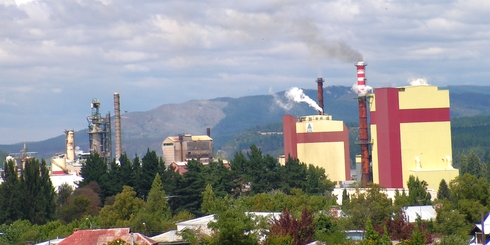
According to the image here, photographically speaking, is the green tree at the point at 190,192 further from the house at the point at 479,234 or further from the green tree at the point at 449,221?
the house at the point at 479,234

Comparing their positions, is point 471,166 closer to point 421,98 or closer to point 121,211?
point 421,98

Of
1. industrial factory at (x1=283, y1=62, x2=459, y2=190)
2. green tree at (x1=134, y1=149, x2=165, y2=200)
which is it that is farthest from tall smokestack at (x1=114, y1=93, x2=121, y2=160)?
industrial factory at (x1=283, y1=62, x2=459, y2=190)

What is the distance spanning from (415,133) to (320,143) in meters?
24.3

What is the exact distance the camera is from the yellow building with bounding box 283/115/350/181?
3880 inches

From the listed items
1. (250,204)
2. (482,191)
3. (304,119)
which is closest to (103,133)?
(304,119)

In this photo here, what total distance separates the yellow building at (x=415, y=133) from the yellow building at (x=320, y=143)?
74.6 ft

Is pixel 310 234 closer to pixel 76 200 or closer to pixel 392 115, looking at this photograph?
pixel 76 200

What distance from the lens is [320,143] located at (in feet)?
324

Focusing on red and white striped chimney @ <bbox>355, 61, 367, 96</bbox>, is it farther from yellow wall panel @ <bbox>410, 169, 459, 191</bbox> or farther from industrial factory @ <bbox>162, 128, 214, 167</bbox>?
industrial factory @ <bbox>162, 128, 214, 167</bbox>

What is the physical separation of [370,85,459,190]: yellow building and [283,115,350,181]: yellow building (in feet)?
74.6

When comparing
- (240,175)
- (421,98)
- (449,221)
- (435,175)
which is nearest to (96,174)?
(240,175)

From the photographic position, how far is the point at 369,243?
3606 centimetres

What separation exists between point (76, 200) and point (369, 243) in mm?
33450

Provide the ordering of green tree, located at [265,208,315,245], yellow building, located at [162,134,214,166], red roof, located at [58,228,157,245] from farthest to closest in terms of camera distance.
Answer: yellow building, located at [162,134,214,166]
green tree, located at [265,208,315,245]
red roof, located at [58,228,157,245]
